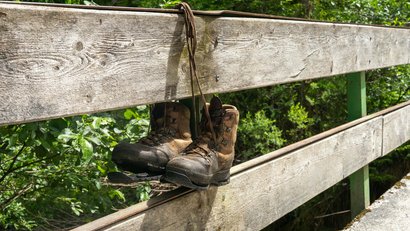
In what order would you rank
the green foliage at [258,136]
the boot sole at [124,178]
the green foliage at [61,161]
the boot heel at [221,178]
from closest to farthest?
the boot sole at [124,178]
the boot heel at [221,178]
the green foliage at [61,161]
the green foliage at [258,136]

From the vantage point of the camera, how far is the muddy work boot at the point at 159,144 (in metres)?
1.70

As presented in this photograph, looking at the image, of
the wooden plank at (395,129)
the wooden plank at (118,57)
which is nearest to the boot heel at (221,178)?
the wooden plank at (118,57)

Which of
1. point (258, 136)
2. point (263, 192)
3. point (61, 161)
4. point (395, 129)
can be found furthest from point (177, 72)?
point (258, 136)

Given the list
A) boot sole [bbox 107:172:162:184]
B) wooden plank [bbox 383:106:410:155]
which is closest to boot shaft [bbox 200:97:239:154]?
boot sole [bbox 107:172:162:184]

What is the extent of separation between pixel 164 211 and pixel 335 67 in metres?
1.54

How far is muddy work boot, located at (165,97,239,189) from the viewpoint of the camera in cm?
168

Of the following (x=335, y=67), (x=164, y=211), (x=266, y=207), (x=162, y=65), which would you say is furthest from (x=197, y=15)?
(x=335, y=67)

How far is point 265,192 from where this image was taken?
7.48 feet

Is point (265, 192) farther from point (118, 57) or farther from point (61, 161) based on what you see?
point (61, 161)

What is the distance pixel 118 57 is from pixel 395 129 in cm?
284

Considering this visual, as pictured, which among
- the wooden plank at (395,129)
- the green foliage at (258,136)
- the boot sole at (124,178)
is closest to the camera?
the boot sole at (124,178)

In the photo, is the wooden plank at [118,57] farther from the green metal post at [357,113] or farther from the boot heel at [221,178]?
the green metal post at [357,113]

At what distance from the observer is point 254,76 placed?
215 centimetres

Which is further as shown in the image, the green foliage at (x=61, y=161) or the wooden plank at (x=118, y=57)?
the green foliage at (x=61, y=161)
